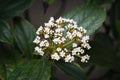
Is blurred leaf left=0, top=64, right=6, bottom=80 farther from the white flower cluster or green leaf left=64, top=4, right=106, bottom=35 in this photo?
green leaf left=64, top=4, right=106, bottom=35

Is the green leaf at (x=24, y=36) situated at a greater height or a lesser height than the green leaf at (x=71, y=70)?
greater

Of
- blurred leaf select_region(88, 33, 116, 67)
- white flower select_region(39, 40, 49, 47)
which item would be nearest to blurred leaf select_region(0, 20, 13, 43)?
white flower select_region(39, 40, 49, 47)

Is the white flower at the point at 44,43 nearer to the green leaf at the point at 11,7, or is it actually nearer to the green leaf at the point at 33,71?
the green leaf at the point at 33,71

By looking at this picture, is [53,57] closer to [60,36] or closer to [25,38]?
[60,36]

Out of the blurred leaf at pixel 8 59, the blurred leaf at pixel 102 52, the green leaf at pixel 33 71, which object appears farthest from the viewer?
the blurred leaf at pixel 102 52

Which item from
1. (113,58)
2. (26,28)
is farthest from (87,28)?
(113,58)

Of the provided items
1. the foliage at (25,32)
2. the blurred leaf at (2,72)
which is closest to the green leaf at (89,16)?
the foliage at (25,32)
